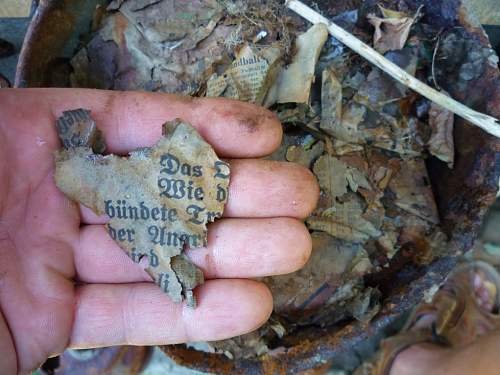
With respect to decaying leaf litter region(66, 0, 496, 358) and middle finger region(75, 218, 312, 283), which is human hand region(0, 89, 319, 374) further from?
decaying leaf litter region(66, 0, 496, 358)

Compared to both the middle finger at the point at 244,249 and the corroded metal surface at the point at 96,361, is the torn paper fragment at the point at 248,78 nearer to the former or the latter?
the middle finger at the point at 244,249

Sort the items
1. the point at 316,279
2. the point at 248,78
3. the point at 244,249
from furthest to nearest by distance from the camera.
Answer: the point at 316,279, the point at 248,78, the point at 244,249

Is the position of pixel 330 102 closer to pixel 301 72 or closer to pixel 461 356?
pixel 301 72

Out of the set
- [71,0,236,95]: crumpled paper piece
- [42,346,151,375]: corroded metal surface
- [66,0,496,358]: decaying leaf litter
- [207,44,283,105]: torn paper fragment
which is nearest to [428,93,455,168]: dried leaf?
[66,0,496,358]: decaying leaf litter

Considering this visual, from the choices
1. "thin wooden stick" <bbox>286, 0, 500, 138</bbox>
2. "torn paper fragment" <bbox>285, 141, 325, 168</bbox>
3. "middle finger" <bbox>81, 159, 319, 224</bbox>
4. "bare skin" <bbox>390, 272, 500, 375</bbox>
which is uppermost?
"thin wooden stick" <bbox>286, 0, 500, 138</bbox>

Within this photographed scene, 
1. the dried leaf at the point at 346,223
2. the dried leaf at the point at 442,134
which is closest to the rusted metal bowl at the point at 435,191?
the dried leaf at the point at 442,134

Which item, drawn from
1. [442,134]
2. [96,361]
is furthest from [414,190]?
[96,361]
